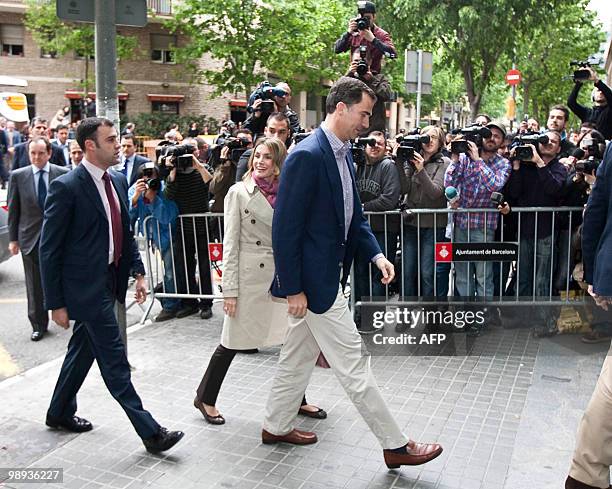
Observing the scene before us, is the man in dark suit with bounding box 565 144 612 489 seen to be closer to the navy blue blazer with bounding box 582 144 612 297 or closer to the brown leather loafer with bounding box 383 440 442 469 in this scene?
the navy blue blazer with bounding box 582 144 612 297

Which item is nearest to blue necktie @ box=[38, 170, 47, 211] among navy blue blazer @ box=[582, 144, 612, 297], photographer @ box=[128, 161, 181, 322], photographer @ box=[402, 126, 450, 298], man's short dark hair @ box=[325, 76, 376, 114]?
→ photographer @ box=[128, 161, 181, 322]

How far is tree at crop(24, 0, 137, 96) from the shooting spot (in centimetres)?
3000

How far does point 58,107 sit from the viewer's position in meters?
35.3

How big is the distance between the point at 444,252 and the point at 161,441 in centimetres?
344

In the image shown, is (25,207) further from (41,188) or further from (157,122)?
(157,122)

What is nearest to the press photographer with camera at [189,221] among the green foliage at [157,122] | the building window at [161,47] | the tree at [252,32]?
the tree at [252,32]

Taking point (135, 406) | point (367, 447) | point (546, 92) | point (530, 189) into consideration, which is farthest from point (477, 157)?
point (546, 92)

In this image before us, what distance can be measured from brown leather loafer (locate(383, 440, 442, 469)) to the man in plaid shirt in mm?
3042

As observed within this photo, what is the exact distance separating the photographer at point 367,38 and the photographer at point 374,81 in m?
0.10

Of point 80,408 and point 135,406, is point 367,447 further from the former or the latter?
point 80,408

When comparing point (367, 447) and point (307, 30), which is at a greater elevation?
point (307, 30)

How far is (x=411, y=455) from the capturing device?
13.6 ft

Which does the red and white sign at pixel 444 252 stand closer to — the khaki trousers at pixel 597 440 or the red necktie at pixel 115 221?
the khaki trousers at pixel 597 440

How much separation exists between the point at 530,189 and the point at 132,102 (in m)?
31.7
